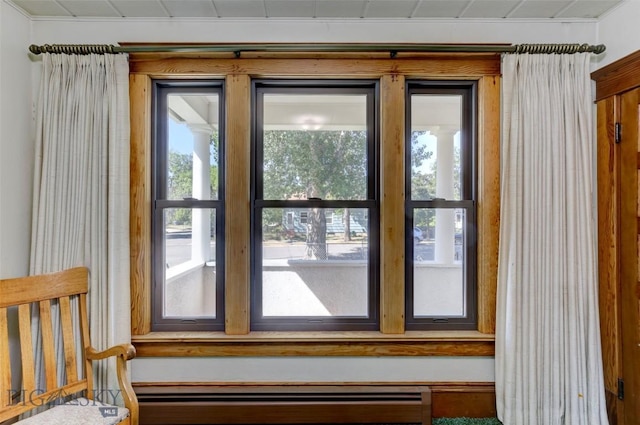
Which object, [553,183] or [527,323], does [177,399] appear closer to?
[527,323]

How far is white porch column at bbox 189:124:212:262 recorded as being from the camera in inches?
76.2

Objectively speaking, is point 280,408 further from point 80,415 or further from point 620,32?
point 620,32

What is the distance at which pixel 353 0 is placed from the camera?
1662 millimetres

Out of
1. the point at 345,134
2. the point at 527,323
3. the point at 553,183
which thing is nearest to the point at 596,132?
the point at 553,183

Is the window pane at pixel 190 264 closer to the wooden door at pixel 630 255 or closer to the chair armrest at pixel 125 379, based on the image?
the chair armrest at pixel 125 379

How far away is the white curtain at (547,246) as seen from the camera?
1.69 metres

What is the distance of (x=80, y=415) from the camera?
4.58ft

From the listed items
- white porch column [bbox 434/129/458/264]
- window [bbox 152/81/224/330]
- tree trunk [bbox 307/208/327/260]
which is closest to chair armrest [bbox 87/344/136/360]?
window [bbox 152/81/224/330]

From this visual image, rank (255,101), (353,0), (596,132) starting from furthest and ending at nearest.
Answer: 1. (255,101)
2. (596,132)
3. (353,0)

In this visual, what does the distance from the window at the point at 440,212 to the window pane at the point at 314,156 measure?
0.32 metres

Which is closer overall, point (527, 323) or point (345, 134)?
point (527, 323)

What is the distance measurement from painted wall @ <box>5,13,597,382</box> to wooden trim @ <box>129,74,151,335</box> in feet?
0.86

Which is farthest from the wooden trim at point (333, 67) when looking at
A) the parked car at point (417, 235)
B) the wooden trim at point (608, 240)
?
the parked car at point (417, 235)

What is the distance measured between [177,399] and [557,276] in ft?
7.17
